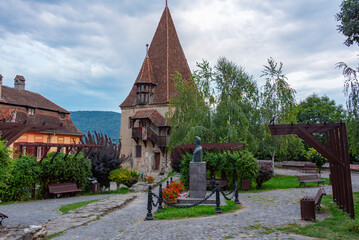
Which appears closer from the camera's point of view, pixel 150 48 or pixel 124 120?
pixel 124 120

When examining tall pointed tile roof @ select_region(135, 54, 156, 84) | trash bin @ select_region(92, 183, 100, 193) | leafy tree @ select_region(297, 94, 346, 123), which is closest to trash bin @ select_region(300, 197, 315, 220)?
trash bin @ select_region(92, 183, 100, 193)

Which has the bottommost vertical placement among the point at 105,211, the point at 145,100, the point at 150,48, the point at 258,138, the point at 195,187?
the point at 105,211

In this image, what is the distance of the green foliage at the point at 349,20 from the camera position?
12.8 m

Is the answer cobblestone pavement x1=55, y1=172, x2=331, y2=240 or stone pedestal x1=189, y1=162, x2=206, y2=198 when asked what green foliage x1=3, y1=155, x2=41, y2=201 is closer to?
cobblestone pavement x1=55, y1=172, x2=331, y2=240

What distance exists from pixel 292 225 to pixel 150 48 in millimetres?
33017

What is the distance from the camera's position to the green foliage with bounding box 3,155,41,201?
13.0 m

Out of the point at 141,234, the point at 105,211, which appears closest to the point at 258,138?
the point at 105,211

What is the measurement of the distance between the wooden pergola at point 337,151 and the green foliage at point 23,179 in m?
11.3

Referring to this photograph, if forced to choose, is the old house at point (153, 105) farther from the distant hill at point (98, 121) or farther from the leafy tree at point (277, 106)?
the distant hill at point (98, 121)

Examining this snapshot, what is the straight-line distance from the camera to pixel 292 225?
7.29 meters

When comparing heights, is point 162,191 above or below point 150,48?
below

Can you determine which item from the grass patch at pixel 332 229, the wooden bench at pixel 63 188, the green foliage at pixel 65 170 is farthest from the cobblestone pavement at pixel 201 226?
the green foliage at pixel 65 170

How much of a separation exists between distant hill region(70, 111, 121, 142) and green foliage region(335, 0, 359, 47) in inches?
4489

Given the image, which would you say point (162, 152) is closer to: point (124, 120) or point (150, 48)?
point (124, 120)
